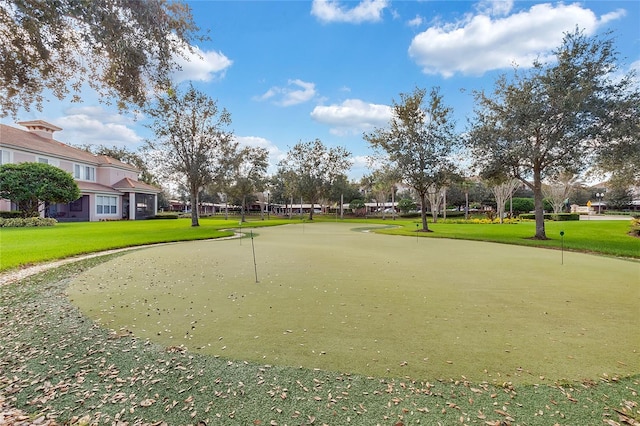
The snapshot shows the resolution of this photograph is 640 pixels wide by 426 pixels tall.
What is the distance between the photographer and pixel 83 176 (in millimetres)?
34219

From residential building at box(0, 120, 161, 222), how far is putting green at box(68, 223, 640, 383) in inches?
1116

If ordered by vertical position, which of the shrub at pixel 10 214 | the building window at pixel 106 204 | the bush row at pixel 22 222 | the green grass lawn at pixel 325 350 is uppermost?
the building window at pixel 106 204

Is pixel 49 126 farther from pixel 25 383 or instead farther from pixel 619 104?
pixel 619 104

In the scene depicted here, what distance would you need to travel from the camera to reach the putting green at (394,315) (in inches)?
128

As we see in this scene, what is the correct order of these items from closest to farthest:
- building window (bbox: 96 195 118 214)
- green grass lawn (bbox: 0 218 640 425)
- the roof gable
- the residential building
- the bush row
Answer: green grass lawn (bbox: 0 218 640 425)
the bush row
the roof gable
the residential building
building window (bbox: 96 195 118 214)

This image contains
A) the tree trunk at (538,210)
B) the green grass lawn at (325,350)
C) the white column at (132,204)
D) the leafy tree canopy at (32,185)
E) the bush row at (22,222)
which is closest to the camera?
the green grass lawn at (325,350)

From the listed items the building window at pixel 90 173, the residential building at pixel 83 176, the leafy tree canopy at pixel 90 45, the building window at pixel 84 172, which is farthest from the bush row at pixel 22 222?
the leafy tree canopy at pixel 90 45

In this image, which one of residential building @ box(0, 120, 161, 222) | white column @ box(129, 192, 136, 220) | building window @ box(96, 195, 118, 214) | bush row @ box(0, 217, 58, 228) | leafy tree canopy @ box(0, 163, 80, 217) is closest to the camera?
bush row @ box(0, 217, 58, 228)

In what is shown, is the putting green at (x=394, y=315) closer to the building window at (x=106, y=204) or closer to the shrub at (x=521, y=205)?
the building window at (x=106, y=204)

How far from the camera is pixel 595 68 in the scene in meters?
14.2

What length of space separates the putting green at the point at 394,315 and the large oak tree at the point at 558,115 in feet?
28.4

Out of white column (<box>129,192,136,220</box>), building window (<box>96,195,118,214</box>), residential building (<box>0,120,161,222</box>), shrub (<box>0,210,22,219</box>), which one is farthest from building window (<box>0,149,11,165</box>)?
white column (<box>129,192,136,220</box>)

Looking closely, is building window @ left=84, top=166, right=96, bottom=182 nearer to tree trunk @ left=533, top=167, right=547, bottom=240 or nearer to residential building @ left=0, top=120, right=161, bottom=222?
residential building @ left=0, top=120, right=161, bottom=222

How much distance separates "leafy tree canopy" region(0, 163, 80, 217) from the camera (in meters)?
22.3
